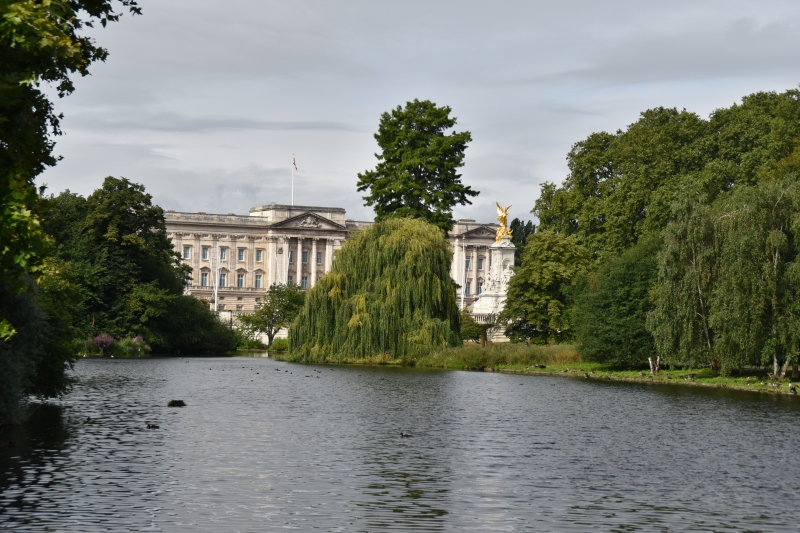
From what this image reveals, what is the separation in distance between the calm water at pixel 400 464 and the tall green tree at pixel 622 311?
1449cm

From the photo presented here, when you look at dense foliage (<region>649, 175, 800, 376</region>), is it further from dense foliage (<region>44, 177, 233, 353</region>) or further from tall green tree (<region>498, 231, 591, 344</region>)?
dense foliage (<region>44, 177, 233, 353</region>)

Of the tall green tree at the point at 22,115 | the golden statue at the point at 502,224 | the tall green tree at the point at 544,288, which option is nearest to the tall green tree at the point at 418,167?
the tall green tree at the point at 544,288

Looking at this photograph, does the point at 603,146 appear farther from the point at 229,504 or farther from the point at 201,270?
the point at 201,270

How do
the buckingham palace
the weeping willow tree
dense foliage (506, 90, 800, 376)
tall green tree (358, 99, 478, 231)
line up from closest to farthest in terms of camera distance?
dense foliage (506, 90, 800, 376)
the weeping willow tree
tall green tree (358, 99, 478, 231)
the buckingham palace

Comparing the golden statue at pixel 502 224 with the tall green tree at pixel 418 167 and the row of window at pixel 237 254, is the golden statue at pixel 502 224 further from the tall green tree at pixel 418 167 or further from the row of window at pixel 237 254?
the row of window at pixel 237 254

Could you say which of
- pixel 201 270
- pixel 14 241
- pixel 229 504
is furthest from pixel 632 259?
pixel 201 270

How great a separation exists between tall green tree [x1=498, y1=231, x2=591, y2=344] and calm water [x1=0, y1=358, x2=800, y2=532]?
3185 centimetres

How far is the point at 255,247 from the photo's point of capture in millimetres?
146500

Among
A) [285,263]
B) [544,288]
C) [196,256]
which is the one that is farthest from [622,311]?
[196,256]

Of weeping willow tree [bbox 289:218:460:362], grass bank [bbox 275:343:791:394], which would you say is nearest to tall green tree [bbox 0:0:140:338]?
grass bank [bbox 275:343:791:394]

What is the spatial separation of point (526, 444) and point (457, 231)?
427 feet

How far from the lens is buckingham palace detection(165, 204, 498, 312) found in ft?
468

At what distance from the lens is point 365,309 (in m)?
56.8

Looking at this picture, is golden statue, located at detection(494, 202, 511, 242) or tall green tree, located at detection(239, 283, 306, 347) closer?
golden statue, located at detection(494, 202, 511, 242)
